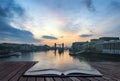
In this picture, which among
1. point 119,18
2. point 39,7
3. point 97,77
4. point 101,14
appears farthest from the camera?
point 119,18

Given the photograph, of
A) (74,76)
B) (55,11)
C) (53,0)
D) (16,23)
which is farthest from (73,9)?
(16,23)

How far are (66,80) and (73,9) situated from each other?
12336mm

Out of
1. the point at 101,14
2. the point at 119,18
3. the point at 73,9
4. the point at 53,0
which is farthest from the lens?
the point at 119,18

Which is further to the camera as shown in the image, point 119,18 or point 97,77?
point 119,18

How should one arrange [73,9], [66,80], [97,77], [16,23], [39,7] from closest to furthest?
[66,80], [97,77], [39,7], [73,9], [16,23]

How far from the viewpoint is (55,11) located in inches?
625

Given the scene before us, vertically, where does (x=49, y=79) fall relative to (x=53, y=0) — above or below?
below

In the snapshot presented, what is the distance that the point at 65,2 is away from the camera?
13.5m

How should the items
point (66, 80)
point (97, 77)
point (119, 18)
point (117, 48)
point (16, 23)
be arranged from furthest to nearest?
point (117, 48) → point (16, 23) → point (119, 18) → point (97, 77) → point (66, 80)

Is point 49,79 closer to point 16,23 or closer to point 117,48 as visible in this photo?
point 16,23

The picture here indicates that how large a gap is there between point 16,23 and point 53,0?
15.1 metres

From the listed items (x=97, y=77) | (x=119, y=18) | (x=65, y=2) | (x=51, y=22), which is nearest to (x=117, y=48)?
(x=119, y=18)

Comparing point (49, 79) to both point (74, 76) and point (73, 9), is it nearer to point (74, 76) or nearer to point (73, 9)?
point (74, 76)

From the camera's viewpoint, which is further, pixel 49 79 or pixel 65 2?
pixel 65 2
